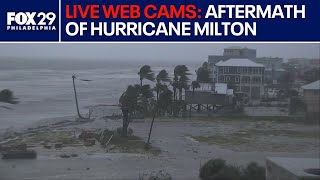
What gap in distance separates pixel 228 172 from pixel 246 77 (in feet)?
13.2

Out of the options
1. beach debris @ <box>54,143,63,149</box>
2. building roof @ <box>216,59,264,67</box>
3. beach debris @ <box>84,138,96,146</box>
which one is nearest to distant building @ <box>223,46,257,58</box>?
building roof @ <box>216,59,264,67</box>

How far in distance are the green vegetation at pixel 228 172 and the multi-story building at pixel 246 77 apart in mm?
3541

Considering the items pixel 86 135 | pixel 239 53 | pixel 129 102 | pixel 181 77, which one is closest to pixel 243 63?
pixel 239 53

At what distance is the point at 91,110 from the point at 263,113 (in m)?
3.08

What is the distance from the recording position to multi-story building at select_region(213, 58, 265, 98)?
685cm

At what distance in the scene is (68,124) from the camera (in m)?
6.20

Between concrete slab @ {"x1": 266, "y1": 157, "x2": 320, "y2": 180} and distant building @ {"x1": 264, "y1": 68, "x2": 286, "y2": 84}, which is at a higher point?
distant building @ {"x1": 264, "y1": 68, "x2": 286, "y2": 84}

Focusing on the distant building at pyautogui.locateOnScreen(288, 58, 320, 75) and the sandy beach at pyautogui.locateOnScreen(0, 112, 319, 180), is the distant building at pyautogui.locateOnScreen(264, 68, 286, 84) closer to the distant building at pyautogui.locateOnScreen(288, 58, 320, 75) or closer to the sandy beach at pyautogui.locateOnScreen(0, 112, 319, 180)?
the distant building at pyautogui.locateOnScreen(288, 58, 320, 75)

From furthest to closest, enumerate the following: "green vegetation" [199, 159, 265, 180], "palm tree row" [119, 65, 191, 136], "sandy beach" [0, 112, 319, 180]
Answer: "palm tree row" [119, 65, 191, 136] < "sandy beach" [0, 112, 319, 180] < "green vegetation" [199, 159, 265, 180]

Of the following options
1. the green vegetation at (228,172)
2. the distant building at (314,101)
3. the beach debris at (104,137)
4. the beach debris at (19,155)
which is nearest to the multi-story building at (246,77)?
the beach debris at (104,137)

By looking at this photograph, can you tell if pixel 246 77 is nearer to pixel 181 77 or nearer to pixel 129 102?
pixel 181 77

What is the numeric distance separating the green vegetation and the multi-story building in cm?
354

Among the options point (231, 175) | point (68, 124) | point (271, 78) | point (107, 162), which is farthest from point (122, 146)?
point (271, 78)

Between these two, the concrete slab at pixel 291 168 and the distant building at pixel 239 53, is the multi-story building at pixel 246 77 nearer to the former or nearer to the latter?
the distant building at pixel 239 53
